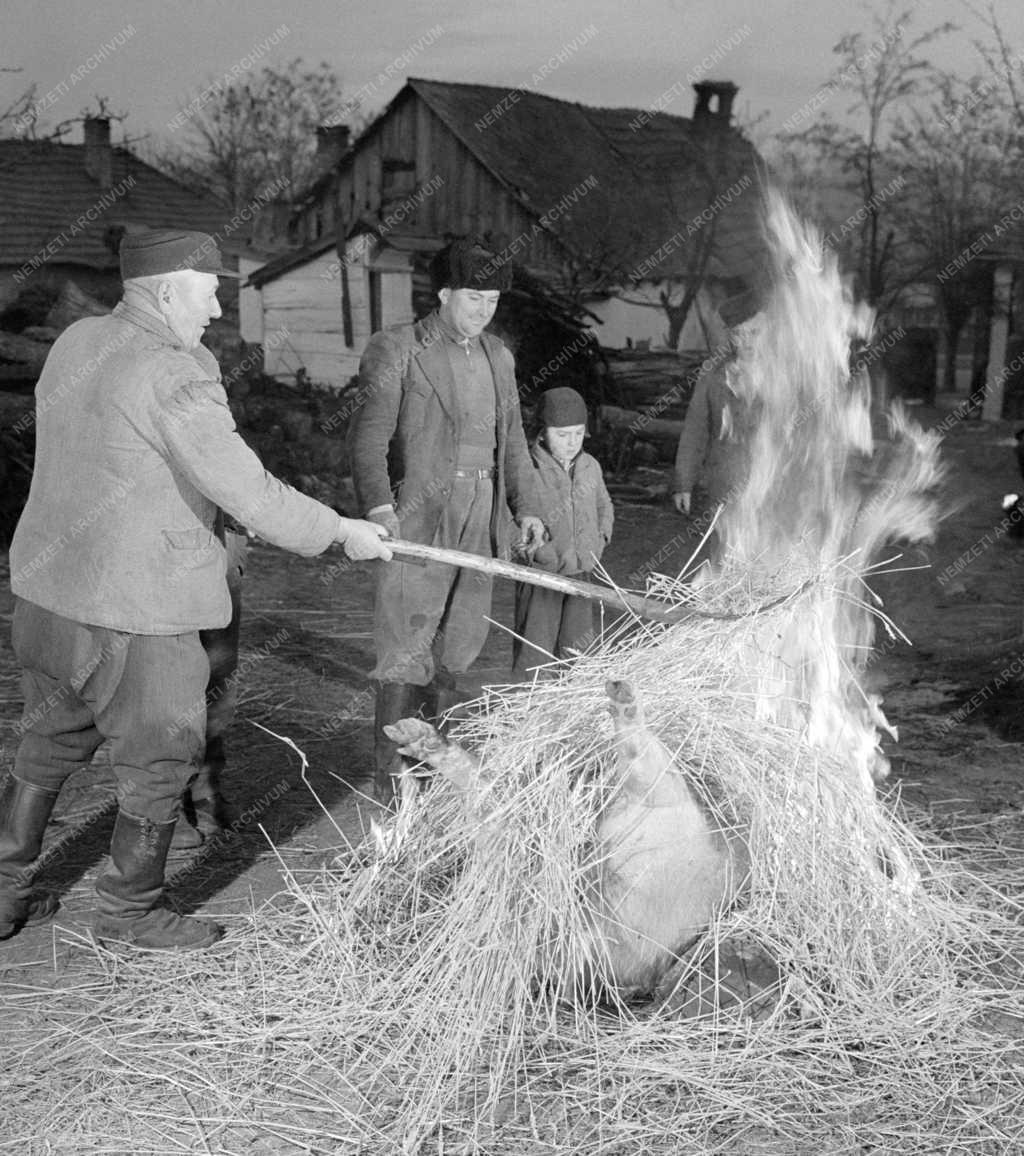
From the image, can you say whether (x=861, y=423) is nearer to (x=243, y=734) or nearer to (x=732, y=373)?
(x=732, y=373)

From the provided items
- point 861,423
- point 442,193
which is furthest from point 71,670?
point 442,193

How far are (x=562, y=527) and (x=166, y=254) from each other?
2.52 metres

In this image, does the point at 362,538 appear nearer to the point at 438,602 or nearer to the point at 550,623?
the point at 438,602

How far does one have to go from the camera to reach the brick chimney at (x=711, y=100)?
3111cm

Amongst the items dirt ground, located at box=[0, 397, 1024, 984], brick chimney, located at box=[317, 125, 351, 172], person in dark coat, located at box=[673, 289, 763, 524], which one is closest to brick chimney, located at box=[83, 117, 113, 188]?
brick chimney, located at box=[317, 125, 351, 172]

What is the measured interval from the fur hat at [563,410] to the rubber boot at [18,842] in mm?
2783

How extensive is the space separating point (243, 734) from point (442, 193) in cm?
2265

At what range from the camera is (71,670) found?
4.09 meters

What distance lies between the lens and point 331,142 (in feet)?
106

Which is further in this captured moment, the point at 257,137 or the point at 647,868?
the point at 257,137

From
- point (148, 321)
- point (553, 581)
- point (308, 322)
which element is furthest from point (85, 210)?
point (553, 581)

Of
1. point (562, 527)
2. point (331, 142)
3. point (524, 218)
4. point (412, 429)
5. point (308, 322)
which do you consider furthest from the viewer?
point (331, 142)

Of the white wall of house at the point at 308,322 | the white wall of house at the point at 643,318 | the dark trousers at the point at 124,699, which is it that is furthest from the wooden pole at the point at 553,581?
the white wall of house at the point at 643,318

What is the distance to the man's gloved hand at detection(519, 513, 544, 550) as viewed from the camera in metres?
5.85
